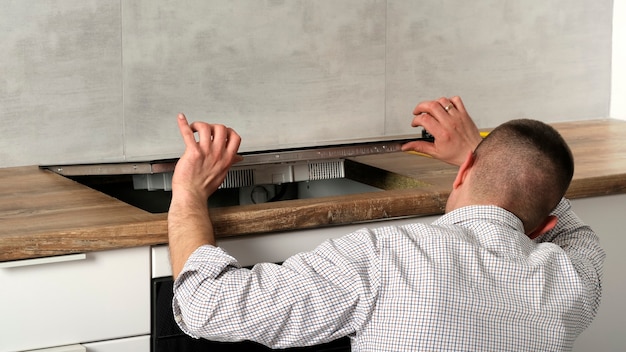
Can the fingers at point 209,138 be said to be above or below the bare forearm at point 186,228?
above

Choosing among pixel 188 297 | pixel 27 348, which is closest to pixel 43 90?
pixel 27 348

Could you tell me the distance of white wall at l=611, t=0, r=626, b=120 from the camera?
9.46 feet

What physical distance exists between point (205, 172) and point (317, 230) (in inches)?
9.9

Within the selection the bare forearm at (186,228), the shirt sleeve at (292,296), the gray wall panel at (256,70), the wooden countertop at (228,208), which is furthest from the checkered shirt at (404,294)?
the gray wall panel at (256,70)

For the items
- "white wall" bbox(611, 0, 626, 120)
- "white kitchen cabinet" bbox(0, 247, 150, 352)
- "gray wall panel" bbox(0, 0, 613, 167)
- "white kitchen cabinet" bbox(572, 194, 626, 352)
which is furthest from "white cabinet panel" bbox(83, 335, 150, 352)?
"white wall" bbox(611, 0, 626, 120)

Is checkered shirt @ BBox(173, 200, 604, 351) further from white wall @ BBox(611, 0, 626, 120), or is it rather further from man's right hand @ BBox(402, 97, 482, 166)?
white wall @ BBox(611, 0, 626, 120)

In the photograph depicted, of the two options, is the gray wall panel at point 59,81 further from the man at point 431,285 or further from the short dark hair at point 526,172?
the short dark hair at point 526,172

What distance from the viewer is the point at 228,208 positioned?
175 centimetres

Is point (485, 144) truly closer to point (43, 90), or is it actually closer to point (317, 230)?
point (317, 230)

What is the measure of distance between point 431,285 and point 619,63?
184 cm

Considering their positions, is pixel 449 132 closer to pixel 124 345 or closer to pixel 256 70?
pixel 256 70

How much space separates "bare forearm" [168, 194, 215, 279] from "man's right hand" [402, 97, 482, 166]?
59cm

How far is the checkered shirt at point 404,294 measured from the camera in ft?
4.32

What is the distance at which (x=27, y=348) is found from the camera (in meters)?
1.59
